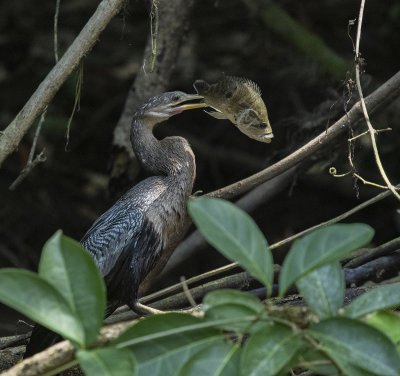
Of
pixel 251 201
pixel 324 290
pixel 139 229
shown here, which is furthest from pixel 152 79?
pixel 324 290

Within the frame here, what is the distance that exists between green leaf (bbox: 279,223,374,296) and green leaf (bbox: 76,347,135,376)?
0.31 m

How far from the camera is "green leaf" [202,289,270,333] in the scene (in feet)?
4.81

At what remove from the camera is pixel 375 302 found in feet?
5.02

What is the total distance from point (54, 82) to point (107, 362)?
5.37 feet

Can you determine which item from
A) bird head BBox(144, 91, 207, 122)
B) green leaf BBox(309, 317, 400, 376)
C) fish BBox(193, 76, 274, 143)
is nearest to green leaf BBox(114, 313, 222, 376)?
green leaf BBox(309, 317, 400, 376)

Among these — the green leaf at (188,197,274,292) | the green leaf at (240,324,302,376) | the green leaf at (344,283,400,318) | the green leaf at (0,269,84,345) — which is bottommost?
the green leaf at (240,324,302,376)

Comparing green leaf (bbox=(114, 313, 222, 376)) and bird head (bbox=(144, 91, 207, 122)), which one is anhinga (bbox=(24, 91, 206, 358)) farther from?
green leaf (bbox=(114, 313, 222, 376))

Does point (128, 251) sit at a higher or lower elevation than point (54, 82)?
lower

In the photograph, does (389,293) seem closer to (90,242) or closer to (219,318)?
(219,318)

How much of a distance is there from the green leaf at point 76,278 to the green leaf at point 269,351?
28 cm

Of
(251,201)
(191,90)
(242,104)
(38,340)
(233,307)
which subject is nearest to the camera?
(233,307)

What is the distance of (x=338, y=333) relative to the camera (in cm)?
142

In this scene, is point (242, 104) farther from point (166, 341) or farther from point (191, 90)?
point (191, 90)

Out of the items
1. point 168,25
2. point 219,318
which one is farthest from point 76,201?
point 219,318
